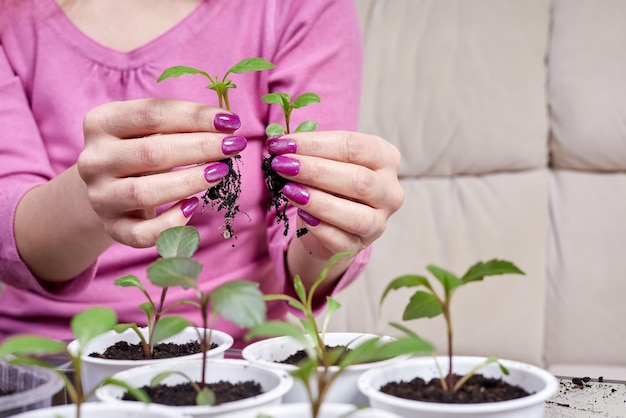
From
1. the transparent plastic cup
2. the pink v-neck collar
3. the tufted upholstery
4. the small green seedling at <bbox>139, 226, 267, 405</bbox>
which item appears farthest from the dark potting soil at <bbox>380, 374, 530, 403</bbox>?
the tufted upholstery

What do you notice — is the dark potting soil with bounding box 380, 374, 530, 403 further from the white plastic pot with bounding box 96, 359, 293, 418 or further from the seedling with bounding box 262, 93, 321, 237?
the seedling with bounding box 262, 93, 321, 237

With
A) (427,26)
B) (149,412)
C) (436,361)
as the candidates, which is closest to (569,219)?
(427,26)

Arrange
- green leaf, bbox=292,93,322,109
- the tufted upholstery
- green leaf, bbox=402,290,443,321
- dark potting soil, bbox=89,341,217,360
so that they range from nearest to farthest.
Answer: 1. green leaf, bbox=402,290,443,321
2. dark potting soil, bbox=89,341,217,360
3. green leaf, bbox=292,93,322,109
4. the tufted upholstery

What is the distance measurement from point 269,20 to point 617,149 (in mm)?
1096

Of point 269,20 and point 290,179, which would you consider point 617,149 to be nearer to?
point 269,20

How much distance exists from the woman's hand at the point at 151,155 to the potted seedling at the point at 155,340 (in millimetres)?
117

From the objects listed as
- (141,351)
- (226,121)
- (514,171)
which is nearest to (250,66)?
(226,121)

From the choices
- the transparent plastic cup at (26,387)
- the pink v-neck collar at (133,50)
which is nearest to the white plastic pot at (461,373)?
the transparent plastic cup at (26,387)

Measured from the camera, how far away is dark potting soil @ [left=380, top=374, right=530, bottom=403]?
500mm

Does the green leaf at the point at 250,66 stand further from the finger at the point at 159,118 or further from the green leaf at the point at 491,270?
the green leaf at the point at 491,270

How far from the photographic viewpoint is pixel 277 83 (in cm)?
114

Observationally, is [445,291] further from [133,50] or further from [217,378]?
[133,50]

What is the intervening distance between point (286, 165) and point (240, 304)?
13.1 inches

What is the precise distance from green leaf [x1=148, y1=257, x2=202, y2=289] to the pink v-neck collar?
0.71m
